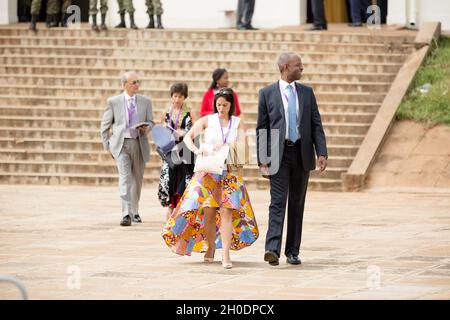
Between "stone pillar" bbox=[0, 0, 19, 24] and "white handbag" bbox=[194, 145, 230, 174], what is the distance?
1850cm

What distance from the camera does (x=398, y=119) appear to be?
838 inches

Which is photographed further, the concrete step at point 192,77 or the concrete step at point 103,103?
the concrete step at point 192,77

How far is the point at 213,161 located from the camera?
12.0 m

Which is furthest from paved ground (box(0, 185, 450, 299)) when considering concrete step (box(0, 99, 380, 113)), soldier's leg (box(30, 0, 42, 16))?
soldier's leg (box(30, 0, 42, 16))

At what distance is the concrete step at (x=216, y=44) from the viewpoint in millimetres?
23953

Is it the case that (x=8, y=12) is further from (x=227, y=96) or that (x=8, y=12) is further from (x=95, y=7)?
(x=227, y=96)

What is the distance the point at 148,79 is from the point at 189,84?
32.1 inches

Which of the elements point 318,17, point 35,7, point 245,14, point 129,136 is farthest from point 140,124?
point 35,7

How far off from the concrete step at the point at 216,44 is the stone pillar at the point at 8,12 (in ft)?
A: 12.1

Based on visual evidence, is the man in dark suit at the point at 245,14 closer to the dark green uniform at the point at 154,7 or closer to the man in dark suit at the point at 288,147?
the dark green uniform at the point at 154,7

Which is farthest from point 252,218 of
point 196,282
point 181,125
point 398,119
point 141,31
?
point 141,31

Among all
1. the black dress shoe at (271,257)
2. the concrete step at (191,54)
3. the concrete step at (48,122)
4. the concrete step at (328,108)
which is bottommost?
the black dress shoe at (271,257)

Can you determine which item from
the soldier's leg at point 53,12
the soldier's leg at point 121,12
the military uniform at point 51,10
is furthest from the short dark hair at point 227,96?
the soldier's leg at point 53,12

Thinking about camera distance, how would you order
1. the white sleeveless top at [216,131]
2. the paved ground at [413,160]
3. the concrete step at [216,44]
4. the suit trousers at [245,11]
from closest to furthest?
the white sleeveless top at [216,131], the paved ground at [413,160], the concrete step at [216,44], the suit trousers at [245,11]
